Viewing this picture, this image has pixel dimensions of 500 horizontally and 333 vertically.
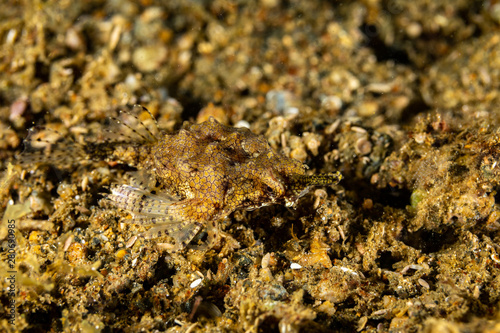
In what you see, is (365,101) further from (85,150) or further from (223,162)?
Result: (85,150)

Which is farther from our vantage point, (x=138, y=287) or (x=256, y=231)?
(x=256, y=231)

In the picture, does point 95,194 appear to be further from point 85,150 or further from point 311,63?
point 311,63

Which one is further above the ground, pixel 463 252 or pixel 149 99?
pixel 463 252

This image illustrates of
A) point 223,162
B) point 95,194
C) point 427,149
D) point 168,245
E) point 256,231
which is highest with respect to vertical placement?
point 427,149

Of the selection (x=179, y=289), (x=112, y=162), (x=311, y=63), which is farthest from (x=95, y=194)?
(x=311, y=63)

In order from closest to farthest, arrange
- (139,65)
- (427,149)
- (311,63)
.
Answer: (427,149), (139,65), (311,63)

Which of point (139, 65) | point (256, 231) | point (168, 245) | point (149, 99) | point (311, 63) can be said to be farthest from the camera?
point (311, 63)
